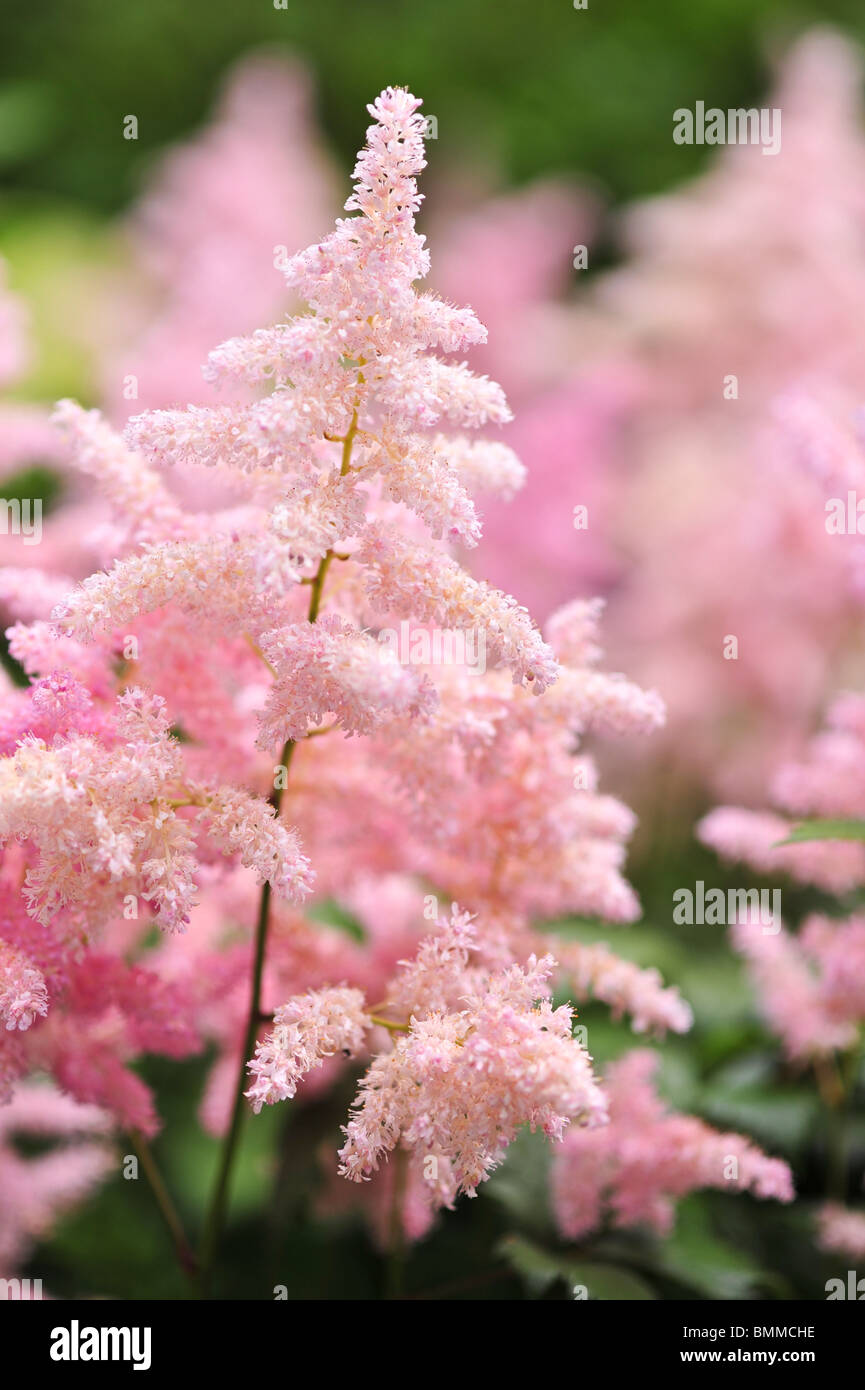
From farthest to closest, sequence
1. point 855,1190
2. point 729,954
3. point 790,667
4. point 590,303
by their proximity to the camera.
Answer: point 590,303 → point 790,667 → point 729,954 → point 855,1190

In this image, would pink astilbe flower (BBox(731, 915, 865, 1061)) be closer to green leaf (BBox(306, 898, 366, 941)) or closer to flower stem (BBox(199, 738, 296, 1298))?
green leaf (BBox(306, 898, 366, 941))

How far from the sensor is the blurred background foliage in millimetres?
970

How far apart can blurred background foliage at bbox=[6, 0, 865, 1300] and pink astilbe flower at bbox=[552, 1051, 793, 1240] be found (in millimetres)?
39

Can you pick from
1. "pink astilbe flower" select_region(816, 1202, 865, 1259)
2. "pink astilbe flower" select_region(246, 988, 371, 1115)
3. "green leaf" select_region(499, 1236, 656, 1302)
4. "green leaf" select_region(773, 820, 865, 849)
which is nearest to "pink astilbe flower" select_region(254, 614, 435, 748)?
"pink astilbe flower" select_region(246, 988, 371, 1115)

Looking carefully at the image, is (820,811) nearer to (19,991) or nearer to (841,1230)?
(841,1230)

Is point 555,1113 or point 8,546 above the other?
point 8,546

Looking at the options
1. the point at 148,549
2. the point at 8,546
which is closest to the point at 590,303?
the point at 8,546

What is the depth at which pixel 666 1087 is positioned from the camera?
104 cm

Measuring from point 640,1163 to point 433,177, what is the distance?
122 inches

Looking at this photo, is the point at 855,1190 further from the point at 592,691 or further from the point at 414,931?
the point at 592,691

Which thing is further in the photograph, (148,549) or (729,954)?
(729,954)

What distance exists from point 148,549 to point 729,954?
93 cm

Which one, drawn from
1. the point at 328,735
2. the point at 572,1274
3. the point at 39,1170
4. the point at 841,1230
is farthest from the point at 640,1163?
the point at 39,1170

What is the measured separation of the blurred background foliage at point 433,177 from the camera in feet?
3.18
